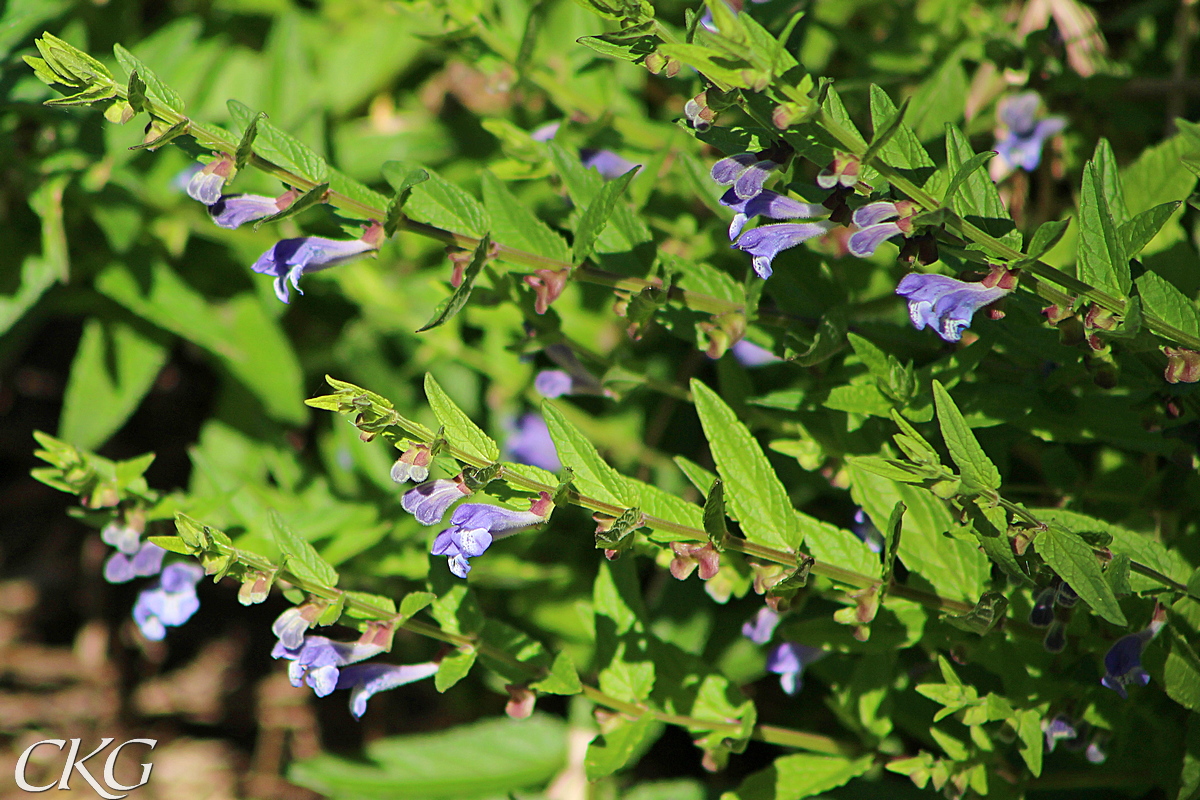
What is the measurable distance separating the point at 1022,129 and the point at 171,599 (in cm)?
268

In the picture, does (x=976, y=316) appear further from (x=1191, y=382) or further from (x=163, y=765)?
(x=163, y=765)

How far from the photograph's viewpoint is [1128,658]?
187cm

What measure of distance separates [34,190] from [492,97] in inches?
74.2

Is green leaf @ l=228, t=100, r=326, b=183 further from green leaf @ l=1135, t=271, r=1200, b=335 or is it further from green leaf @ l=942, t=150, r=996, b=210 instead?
green leaf @ l=1135, t=271, r=1200, b=335

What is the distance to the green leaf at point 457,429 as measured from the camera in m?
1.62

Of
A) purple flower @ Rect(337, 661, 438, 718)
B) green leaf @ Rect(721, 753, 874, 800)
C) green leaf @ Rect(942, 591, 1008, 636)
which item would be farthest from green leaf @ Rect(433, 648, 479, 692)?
green leaf @ Rect(942, 591, 1008, 636)

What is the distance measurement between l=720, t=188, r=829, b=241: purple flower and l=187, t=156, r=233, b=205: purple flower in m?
0.95

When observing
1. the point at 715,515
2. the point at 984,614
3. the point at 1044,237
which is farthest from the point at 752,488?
the point at 1044,237

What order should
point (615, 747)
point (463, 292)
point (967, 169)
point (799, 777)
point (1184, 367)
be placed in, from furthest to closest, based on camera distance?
point (799, 777), point (615, 747), point (463, 292), point (1184, 367), point (967, 169)

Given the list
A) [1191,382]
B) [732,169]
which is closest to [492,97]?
[732,169]

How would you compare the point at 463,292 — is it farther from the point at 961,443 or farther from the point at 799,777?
the point at 799,777

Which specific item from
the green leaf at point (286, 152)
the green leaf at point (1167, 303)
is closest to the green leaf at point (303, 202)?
the green leaf at point (286, 152)

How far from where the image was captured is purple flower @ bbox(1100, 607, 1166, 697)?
1.87m

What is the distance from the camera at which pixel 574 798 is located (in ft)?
10.6
